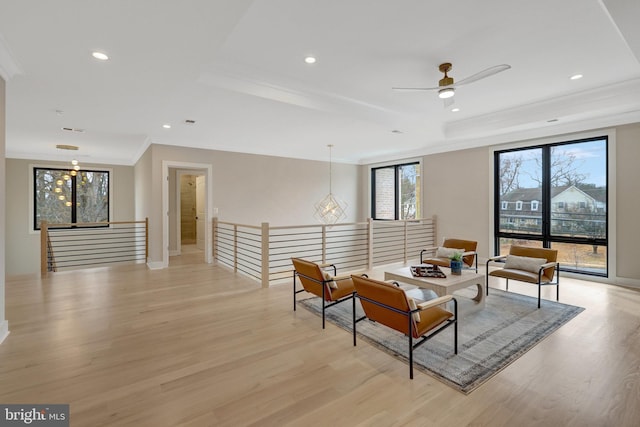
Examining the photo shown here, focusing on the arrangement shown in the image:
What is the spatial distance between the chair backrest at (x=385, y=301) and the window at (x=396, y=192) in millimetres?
5869

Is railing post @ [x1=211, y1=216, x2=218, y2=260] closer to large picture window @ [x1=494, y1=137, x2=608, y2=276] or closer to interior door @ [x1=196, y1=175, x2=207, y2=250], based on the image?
interior door @ [x1=196, y1=175, x2=207, y2=250]

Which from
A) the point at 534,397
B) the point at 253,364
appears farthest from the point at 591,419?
the point at 253,364

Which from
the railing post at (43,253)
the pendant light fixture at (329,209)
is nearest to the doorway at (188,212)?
the railing post at (43,253)

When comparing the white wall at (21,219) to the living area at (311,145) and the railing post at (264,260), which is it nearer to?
the living area at (311,145)

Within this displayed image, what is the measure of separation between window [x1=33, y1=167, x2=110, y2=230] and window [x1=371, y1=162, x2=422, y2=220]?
8159 millimetres

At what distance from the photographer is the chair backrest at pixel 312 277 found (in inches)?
131

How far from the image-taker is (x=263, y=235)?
4.98 m

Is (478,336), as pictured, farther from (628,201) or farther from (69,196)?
(69,196)

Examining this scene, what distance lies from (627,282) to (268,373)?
593cm

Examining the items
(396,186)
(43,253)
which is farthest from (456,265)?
(43,253)

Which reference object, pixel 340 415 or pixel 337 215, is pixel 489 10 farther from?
pixel 337 215

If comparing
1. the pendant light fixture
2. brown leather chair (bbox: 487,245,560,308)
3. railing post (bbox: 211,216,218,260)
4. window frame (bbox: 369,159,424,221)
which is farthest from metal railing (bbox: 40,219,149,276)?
brown leather chair (bbox: 487,245,560,308)

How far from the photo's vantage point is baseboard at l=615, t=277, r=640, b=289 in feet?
15.8

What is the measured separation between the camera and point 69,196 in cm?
859
